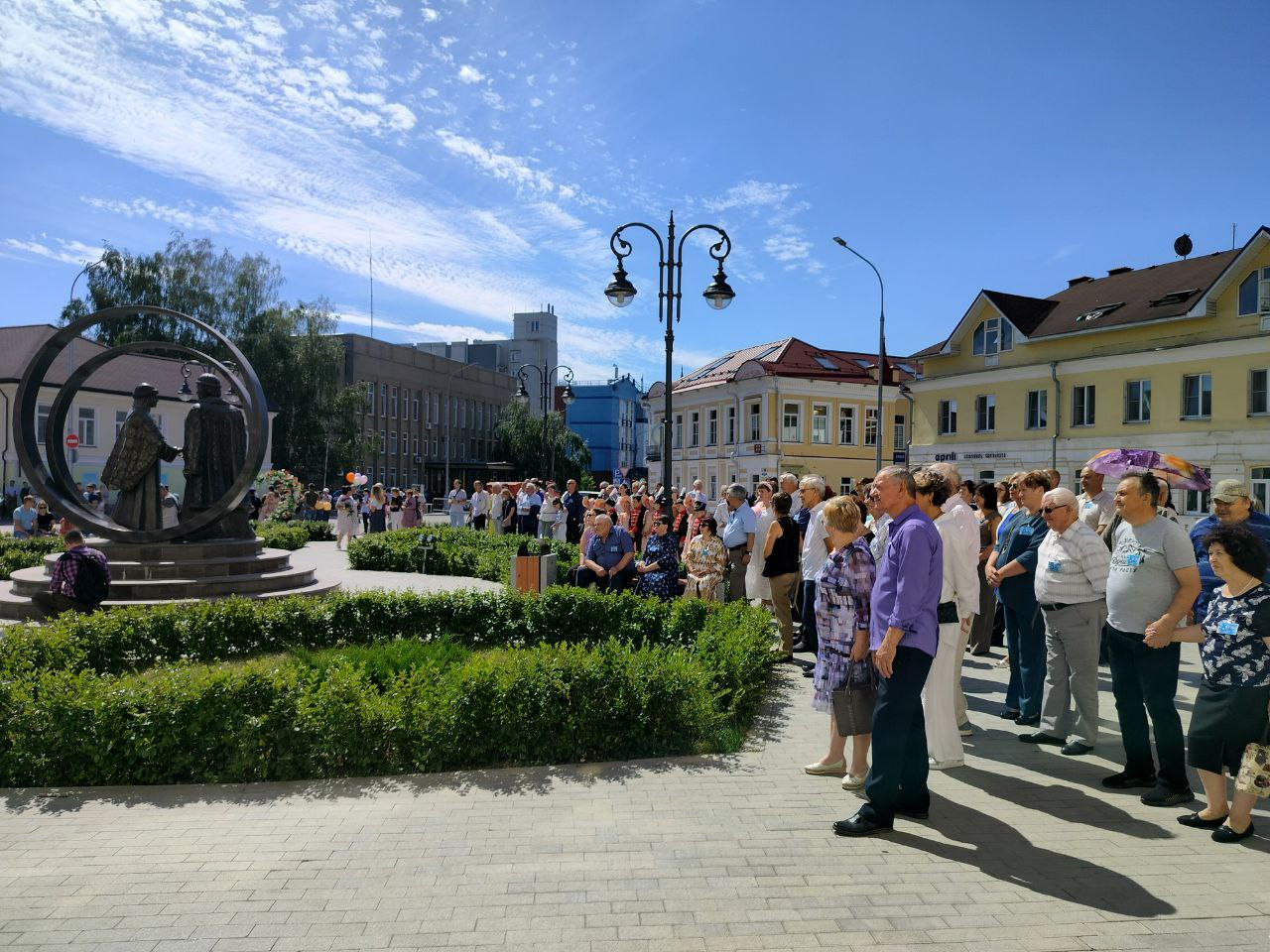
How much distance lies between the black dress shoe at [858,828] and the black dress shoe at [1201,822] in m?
1.70

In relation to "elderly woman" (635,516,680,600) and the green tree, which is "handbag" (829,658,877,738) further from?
the green tree

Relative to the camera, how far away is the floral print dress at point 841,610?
5.59 meters

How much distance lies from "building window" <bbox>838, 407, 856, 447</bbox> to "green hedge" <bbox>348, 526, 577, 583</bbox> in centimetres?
2917

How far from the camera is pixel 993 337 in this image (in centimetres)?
3597

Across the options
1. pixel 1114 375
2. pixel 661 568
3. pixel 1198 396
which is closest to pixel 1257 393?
pixel 1198 396

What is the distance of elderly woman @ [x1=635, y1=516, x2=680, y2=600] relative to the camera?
10.6 metres

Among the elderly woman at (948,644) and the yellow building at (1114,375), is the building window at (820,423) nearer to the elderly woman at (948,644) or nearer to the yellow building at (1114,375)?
the yellow building at (1114,375)

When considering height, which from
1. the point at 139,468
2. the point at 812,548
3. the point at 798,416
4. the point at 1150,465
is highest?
the point at 798,416

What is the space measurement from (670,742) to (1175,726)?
3.14 m

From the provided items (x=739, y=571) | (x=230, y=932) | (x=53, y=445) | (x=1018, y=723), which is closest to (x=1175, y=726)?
(x=1018, y=723)

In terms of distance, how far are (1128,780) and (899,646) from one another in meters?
2.06

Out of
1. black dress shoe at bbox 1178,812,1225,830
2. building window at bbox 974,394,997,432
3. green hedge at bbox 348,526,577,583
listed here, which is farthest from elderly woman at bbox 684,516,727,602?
building window at bbox 974,394,997,432

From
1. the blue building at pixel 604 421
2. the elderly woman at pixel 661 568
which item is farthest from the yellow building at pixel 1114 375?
the blue building at pixel 604 421

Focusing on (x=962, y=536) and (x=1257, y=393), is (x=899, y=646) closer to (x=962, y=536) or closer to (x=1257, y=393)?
(x=962, y=536)
